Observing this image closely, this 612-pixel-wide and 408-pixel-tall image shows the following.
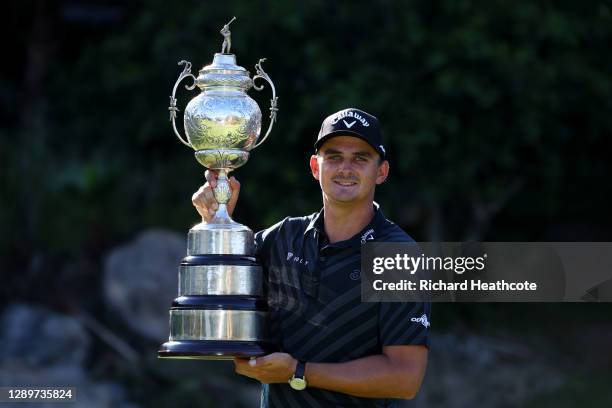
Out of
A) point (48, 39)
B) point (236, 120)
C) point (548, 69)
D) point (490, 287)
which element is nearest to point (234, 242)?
point (236, 120)

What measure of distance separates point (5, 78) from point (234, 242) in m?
9.77

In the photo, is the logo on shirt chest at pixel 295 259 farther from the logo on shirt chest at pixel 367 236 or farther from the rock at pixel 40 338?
the rock at pixel 40 338

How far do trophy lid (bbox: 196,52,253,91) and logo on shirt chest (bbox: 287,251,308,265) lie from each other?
2.27ft

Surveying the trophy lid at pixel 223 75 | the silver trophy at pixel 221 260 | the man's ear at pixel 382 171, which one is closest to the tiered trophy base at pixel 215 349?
the silver trophy at pixel 221 260

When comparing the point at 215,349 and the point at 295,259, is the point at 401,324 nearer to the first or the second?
the point at 295,259

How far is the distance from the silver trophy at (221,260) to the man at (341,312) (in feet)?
0.34

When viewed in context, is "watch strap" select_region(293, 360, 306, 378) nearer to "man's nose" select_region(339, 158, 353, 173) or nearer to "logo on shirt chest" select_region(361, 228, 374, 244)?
"logo on shirt chest" select_region(361, 228, 374, 244)

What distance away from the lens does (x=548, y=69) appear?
12.2 m

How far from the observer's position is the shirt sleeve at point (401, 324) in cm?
507

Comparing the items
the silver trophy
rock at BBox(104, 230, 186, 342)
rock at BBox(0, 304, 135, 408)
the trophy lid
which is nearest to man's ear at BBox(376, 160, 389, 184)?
the silver trophy

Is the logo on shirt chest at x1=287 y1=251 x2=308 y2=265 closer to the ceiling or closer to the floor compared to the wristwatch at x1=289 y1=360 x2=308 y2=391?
closer to the ceiling

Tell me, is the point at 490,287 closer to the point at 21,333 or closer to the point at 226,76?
the point at 21,333

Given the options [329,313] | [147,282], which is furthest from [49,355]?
[329,313]

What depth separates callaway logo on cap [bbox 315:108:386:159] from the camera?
17.0 feet
